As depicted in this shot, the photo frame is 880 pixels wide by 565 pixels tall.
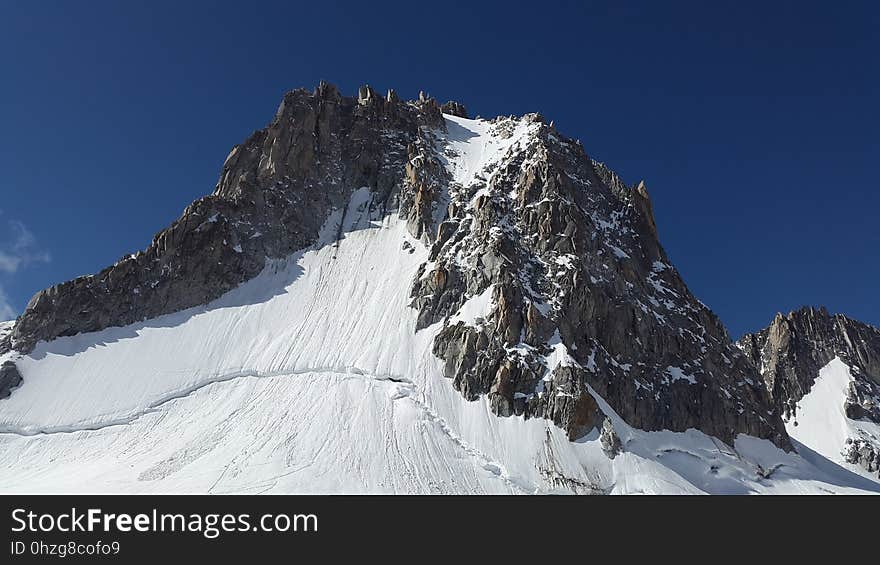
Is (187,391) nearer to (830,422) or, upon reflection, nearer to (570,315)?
(570,315)

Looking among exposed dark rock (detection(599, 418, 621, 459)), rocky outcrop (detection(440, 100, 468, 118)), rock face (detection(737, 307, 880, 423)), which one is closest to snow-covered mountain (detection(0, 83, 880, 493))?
exposed dark rock (detection(599, 418, 621, 459))

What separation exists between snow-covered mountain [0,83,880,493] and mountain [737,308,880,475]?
4431cm

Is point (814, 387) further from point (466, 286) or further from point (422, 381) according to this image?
point (422, 381)

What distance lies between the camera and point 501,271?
6969 cm

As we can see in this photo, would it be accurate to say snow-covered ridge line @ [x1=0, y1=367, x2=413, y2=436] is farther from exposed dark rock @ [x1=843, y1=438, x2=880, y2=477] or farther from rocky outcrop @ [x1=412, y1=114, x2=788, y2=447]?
exposed dark rock @ [x1=843, y1=438, x2=880, y2=477]

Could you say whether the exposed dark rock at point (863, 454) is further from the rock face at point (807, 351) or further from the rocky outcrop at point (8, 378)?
the rocky outcrop at point (8, 378)

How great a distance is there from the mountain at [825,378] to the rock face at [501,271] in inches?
1794

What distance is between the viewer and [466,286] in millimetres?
71625

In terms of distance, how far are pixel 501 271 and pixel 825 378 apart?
95.7 metres

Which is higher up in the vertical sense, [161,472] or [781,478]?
[161,472]

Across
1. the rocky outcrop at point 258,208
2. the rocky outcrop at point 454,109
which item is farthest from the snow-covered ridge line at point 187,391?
the rocky outcrop at point 454,109
